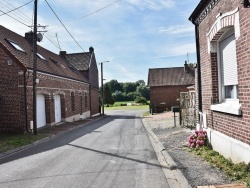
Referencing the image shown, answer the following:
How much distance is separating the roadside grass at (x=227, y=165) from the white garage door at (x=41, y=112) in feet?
43.1

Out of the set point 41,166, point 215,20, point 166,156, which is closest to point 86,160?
point 41,166

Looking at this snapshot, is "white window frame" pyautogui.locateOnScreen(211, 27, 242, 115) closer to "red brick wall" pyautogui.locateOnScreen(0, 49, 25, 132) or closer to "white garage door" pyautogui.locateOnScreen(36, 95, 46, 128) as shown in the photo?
"red brick wall" pyautogui.locateOnScreen(0, 49, 25, 132)

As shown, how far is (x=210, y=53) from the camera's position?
849 centimetres

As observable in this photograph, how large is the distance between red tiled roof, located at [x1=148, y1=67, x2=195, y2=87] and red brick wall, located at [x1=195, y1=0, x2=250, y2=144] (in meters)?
Answer: 38.2

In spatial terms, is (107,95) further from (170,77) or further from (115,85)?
(115,85)

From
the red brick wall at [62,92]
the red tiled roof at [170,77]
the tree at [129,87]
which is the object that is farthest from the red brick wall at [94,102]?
the tree at [129,87]

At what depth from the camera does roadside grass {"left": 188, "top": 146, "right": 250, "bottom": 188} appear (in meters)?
5.64

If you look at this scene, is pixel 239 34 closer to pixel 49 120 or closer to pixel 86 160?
pixel 86 160

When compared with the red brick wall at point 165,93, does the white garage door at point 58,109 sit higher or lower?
lower

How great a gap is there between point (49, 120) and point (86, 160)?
12931 millimetres

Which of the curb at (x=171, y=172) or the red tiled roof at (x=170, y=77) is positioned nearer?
the curb at (x=171, y=172)

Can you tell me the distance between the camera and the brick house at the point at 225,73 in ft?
20.2

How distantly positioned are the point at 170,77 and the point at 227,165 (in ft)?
142

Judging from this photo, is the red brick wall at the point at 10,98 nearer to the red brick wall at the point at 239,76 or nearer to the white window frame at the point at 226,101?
the red brick wall at the point at 239,76
